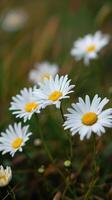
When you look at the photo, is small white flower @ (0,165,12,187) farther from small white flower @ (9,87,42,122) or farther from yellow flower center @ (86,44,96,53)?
yellow flower center @ (86,44,96,53)

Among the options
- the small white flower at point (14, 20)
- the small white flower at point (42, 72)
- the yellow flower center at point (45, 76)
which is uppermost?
the small white flower at point (14, 20)

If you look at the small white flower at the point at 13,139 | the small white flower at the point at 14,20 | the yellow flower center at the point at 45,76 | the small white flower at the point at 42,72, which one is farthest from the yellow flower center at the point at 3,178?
the small white flower at the point at 14,20

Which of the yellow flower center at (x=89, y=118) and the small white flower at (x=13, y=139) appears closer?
the yellow flower center at (x=89, y=118)

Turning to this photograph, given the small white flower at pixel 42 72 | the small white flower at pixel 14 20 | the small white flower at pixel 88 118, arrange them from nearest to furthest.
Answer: the small white flower at pixel 88 118
the small white flower at pixel 42 72
the small white flower at pixel 14 20

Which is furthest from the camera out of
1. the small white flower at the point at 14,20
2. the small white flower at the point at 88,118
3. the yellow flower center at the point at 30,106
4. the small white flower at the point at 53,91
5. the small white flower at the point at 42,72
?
the small white flower at the point at 14,20

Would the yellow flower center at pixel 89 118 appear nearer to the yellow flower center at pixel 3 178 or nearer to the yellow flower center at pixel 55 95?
the yellow flower center at pixel 55 95

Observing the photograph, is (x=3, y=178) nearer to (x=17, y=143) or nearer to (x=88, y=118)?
(x=17, y=143)

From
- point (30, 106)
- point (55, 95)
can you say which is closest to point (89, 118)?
point (55, 95)

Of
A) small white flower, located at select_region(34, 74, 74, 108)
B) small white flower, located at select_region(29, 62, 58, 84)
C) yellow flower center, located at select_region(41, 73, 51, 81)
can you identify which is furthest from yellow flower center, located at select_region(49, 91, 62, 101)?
small white flower, located at select_region(29, 62, 58, 84)
